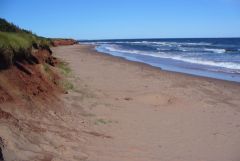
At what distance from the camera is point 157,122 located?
27.4 feet

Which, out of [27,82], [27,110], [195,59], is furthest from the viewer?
[195,59]

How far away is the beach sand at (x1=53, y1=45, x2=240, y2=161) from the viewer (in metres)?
6.31

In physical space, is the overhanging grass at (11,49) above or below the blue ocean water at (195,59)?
above

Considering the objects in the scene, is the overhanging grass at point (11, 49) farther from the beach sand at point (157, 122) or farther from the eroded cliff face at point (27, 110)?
the beach sand at point (157, 122)

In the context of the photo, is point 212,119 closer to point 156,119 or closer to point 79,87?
point 156,119

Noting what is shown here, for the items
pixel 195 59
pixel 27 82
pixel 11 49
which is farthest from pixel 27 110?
pixel 195 59

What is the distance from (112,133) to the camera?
284 inches

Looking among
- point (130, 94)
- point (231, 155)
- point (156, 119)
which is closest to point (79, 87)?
point (130, 94)

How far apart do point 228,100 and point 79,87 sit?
4.71 m

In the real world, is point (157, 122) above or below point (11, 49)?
below

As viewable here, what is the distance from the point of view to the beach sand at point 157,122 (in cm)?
631

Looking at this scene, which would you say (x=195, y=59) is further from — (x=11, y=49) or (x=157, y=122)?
(x=11, y=49)

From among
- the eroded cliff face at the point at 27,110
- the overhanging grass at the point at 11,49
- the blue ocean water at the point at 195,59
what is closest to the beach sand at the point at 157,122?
the eroded cliff face at the point at 27,110

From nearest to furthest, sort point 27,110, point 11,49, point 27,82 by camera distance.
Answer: point 27,110
point 11,49
point 27,82
